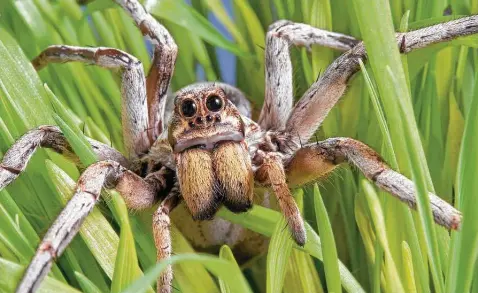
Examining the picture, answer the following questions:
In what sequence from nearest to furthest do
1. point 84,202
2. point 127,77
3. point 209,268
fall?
point 209,268, point 84,202, point 127,77

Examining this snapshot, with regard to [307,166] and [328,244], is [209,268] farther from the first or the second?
[307,166]

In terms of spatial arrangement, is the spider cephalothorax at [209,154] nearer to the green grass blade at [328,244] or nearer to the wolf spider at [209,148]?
the wolf spider at [209,148]

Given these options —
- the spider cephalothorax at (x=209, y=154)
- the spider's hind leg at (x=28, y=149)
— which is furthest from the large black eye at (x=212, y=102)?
the spider's hind leg at (x=28, y=149)

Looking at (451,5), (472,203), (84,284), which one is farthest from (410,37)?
(84,284)

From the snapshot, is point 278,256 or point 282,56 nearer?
point 278,256

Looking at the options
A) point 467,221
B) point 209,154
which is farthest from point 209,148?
point 467,221

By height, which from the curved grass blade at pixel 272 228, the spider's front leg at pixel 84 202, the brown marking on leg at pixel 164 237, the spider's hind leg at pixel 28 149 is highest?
the spider's hind leg at pixel 28 149

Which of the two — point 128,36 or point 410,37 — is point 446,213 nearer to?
point 410,37
